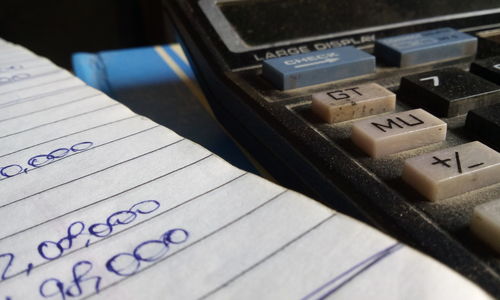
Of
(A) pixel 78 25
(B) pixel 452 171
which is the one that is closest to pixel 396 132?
(B) pixel 452 171

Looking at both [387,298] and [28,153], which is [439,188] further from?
[28,153]

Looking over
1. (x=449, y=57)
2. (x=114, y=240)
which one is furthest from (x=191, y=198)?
(x=449, y=57)

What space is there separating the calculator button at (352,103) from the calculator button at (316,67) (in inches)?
1.2

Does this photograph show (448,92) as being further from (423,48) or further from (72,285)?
(72,285)

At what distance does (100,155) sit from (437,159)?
0.45 ft

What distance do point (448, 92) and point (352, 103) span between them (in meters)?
0.05

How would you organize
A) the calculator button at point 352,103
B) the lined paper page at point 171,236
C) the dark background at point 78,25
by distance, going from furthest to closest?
the dark background at point 78,25, the calculator button at point 352,103, the lined paper page at point 171,236

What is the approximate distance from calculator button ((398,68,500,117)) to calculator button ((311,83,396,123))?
0.02 meters

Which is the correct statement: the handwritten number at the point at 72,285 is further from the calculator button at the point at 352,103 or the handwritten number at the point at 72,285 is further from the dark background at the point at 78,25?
the dark background at the point at 78,25

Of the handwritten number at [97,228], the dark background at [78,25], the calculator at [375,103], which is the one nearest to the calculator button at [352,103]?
the calculator at [375,103]

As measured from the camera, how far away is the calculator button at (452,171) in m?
0.18

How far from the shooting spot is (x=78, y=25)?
3.22ft

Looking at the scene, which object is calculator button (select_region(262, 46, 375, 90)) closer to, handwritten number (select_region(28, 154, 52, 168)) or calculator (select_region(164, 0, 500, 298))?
calculator (select_region(164, 0, 500, 298))

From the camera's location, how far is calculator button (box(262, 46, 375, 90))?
28cm
